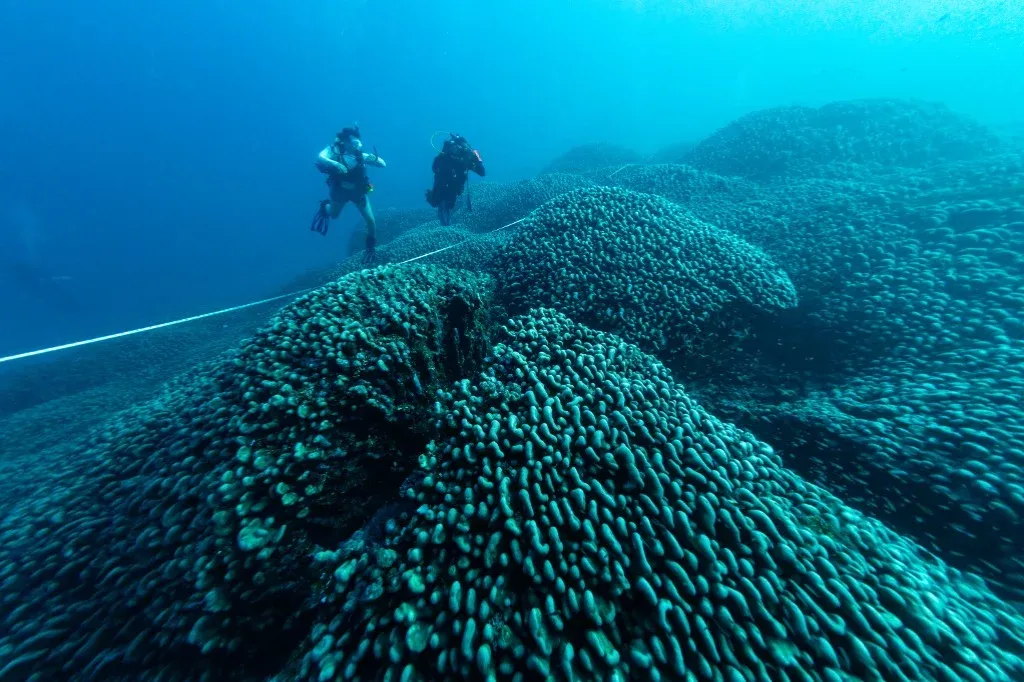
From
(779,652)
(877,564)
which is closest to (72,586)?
(779,652)

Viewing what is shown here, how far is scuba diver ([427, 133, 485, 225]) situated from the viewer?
11250 mm

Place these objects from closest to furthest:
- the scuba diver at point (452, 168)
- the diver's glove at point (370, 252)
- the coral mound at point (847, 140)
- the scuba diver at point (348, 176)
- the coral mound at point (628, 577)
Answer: the coral mound at point (628, 577)
the scuba diver at point (348, 176)
the scuba diver at point (452, 168)
the diver's glove at point (370, 252)
the coral mound at point (847, 140)

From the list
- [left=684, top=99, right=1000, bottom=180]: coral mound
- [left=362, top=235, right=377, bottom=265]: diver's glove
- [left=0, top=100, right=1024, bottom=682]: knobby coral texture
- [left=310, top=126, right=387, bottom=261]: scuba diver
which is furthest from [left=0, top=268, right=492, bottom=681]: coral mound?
[left=684, top=99, right=1000, bottom=180]: coral mound

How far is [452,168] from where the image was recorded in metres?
11.9

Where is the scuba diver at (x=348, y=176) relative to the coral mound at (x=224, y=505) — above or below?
above

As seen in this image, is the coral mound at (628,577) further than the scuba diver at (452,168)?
No

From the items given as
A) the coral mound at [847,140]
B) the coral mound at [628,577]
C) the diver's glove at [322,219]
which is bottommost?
the coral mound at [628,577]

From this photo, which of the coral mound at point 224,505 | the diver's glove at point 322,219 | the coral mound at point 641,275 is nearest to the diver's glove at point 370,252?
the diver's glove at point 322,219

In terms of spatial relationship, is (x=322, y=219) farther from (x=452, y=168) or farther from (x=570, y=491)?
(x=570, y=491)

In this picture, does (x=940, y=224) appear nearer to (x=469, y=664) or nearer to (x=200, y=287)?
(x=469, y=664)

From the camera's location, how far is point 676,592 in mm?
2227

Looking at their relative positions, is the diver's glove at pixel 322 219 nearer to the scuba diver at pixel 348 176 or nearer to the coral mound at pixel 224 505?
the scuba diver at pixel 348 176

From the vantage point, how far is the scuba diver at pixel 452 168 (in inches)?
443

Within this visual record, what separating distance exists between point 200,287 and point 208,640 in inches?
2534
